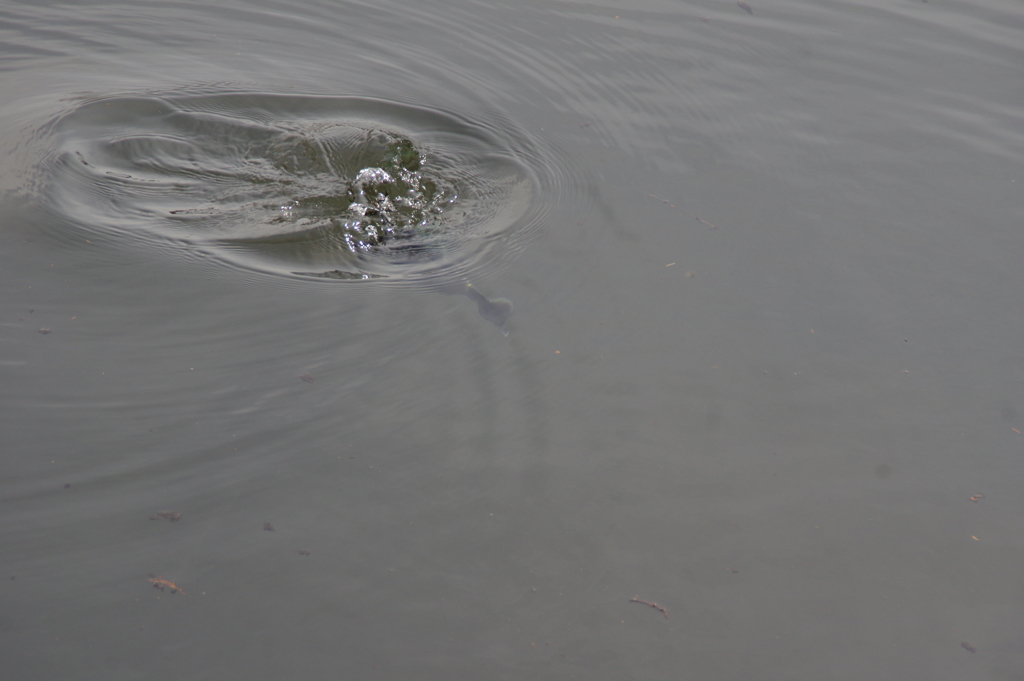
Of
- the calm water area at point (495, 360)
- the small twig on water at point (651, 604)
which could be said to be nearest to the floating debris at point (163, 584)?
the calm water area at point (495, 360)

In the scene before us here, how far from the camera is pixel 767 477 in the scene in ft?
9.89

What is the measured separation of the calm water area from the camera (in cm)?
250

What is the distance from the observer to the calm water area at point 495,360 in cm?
250

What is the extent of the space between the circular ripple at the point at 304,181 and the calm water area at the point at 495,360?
0.03 metres

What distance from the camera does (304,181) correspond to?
14.0ft

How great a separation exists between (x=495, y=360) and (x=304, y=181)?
1831mm

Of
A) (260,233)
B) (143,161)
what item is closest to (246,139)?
(143,161)

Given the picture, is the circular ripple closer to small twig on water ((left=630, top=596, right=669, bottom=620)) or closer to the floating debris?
the floating debris

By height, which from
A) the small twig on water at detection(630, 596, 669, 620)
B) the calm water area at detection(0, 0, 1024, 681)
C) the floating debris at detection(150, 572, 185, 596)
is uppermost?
the calm water area at detection(0, 0, 1024, 681)

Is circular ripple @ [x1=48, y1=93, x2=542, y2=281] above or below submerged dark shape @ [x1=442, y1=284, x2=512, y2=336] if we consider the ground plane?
above

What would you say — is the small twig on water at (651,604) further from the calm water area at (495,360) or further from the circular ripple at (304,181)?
the circular ripple at (304,181)

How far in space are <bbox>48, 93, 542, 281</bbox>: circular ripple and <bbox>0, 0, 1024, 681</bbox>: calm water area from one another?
0.03 metres

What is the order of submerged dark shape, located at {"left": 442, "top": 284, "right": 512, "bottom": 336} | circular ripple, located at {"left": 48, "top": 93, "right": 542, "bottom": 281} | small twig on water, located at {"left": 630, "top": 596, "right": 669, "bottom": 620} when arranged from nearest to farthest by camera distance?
small twig on water, located at {"left": 630, "top": 596, "right": 669, "bottom": 620}
submerged dark shape, located at {"left": 442, "top": 284, "right": 512, "bottom": 336}
circular ripple, located at {"left": 48, "top": 93, "right": 542, "bottom": 281}

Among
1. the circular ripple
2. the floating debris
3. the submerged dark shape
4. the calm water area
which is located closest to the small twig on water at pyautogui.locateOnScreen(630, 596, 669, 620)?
the calm water area
